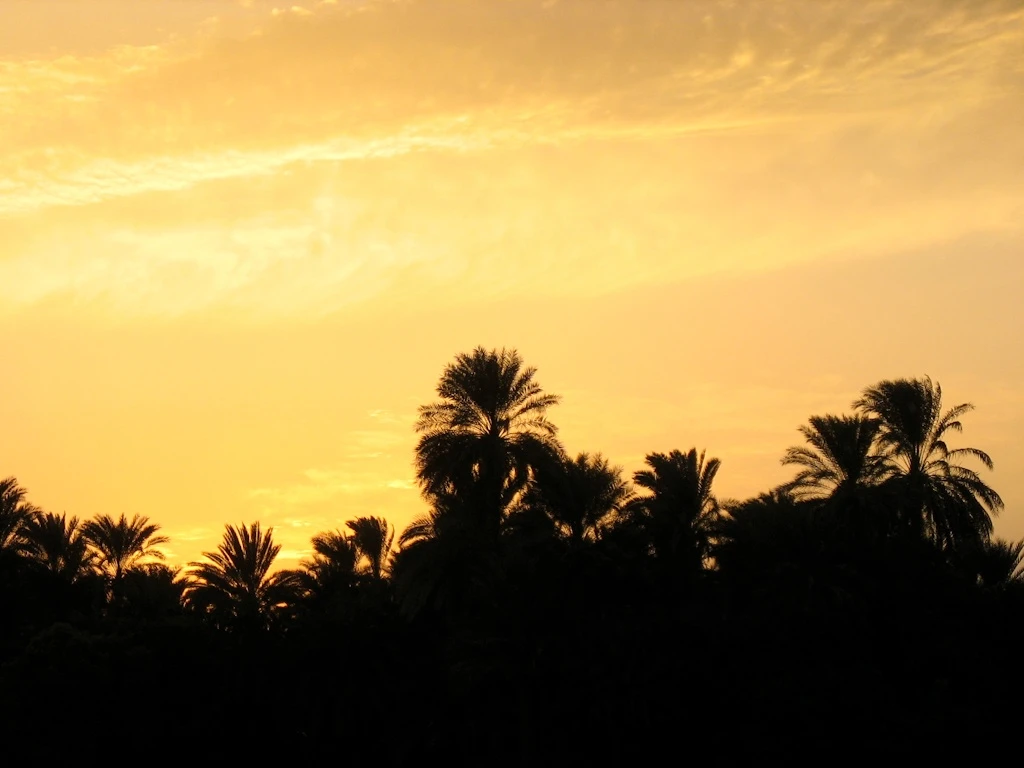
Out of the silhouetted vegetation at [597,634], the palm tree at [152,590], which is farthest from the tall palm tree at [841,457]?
the palm tree at [152,590]

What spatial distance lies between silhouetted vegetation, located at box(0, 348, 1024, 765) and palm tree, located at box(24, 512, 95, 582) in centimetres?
1314

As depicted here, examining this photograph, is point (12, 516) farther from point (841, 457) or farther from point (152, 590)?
point (841, 457)

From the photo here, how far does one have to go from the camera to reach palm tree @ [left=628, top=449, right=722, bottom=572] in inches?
1789

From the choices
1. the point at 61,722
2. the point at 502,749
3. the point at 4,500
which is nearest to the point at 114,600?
the point at 4,500

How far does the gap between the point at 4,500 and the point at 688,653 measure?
37378 millimetres

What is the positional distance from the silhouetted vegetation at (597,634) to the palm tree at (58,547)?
13.1 metres

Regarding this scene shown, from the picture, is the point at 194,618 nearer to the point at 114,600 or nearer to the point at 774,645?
the point at 114,600

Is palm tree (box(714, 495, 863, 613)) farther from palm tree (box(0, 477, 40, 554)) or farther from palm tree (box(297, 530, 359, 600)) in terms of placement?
palm tree (box(0, 477, 40, 554))

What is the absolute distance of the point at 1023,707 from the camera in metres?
43.3

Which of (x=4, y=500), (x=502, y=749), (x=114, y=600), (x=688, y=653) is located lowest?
(x=502, y=749)

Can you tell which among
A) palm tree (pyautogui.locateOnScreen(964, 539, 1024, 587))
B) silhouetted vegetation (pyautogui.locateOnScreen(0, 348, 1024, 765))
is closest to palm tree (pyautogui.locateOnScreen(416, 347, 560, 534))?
silhouetted vegetation (pyautogui.locateOnScreen(0, 348, 1024, 765))

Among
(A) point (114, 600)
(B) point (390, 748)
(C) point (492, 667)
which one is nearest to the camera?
(C) point (492, 667)

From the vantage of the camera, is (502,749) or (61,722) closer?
(502,749)

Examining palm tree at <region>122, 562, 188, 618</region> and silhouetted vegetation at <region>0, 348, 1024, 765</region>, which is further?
palm tree at <region>122, 562, 188, 618</region>
